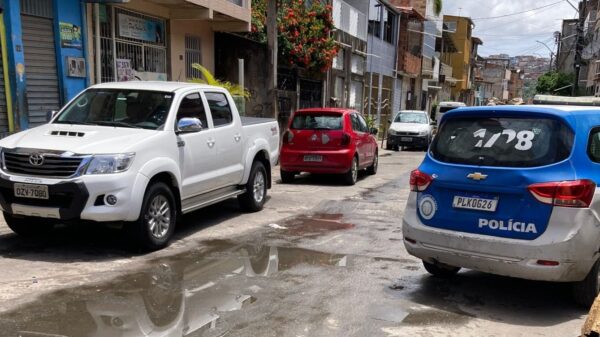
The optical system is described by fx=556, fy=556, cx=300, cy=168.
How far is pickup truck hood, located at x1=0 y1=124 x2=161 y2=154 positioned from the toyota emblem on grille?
10cm

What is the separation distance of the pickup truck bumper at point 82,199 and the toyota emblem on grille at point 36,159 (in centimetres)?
17

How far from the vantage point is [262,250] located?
666cm

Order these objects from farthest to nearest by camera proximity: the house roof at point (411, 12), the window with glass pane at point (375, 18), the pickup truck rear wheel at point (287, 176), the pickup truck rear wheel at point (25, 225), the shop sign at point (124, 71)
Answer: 1. the house roof at point (411, 12)
2. the window with glass pane at point (375, 18)
3. the pickup truck rear wheel at point (287, 176)
4. the shop sign at point (124, 71)
5. the pickup truck rear wheel at point (25, 225)

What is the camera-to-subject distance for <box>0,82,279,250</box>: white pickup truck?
18.7 ft

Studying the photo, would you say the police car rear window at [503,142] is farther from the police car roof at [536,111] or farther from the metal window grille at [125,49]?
the metal window grille at [125,49]

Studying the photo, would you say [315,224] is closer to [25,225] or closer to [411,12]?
[25,225]

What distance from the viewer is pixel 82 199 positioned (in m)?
5.63

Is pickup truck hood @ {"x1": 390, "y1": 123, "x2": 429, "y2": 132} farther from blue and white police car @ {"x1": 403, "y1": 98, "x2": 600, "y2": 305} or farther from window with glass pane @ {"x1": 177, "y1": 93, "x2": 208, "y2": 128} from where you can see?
blue and white police car @ {"x1": 403, "y1": 98, "x2": 600, "y2": 305}

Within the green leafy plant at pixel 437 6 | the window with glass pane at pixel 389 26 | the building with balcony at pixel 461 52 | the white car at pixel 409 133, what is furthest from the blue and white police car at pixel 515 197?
the building with balcony at pixel 461 52

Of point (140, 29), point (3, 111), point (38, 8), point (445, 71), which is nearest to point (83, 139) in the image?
point (3, 111)

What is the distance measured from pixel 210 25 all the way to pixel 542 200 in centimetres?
1271

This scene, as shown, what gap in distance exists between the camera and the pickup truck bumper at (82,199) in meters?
5.63

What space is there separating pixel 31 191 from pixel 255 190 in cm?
381

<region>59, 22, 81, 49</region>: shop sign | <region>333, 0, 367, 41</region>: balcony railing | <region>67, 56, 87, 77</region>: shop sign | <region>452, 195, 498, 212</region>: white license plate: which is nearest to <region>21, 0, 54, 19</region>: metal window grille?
<region>59, 22, 81, 49</region>: shop sign
